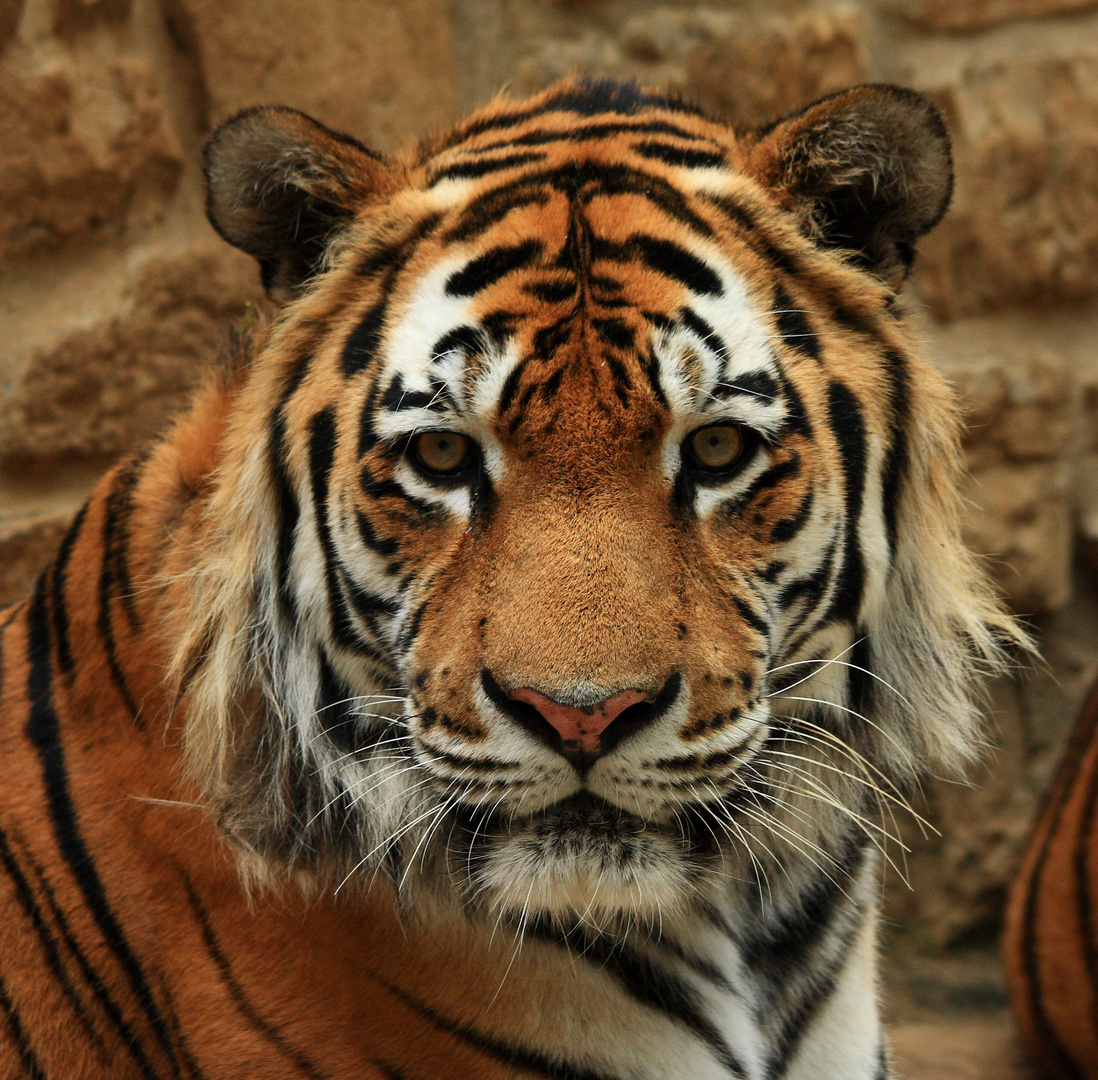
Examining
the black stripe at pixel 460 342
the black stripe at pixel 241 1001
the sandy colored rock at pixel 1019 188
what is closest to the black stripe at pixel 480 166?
the black stripe at pixel 460 342

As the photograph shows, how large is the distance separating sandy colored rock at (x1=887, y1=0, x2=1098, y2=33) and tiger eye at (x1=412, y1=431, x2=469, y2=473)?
201 centimetres

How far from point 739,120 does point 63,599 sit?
1.24 m

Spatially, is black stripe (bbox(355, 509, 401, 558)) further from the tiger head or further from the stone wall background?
the stone wall background

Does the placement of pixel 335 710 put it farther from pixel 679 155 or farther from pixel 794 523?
pixel 679 155

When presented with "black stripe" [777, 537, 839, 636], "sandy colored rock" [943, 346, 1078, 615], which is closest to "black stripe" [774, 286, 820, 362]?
"black stripe" [777, 537, 839, 636]

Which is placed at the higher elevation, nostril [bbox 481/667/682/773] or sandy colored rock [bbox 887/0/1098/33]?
sandy colored rock [bbox 887/0/1098/33]

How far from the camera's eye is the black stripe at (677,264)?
4.58 ft

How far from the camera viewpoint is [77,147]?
7.63ft

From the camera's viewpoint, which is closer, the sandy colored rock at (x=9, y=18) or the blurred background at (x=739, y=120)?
the sandy colored rock at (x=9, y=18)

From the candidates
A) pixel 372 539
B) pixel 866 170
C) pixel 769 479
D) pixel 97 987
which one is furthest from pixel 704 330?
pixel 97 987

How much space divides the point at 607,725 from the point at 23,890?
30.7 inches

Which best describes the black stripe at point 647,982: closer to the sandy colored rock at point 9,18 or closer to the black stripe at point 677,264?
the black stripe at point 677,264

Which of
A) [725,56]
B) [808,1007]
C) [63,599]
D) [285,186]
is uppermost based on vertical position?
[725,56]

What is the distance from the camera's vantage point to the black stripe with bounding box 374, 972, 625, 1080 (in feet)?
4.57
